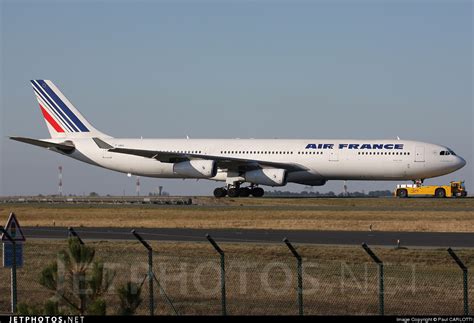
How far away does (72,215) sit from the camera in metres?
47.7

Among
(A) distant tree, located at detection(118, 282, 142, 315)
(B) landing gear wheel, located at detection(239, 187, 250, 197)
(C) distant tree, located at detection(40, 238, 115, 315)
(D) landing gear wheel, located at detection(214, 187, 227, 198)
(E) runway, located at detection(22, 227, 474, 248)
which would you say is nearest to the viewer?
(A) distant tree, located at detection(118, 282, 142, 315)

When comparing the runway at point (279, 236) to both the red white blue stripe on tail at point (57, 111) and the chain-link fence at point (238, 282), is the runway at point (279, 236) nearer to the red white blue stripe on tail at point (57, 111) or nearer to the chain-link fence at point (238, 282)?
the chain-link fence at point (238, 282)

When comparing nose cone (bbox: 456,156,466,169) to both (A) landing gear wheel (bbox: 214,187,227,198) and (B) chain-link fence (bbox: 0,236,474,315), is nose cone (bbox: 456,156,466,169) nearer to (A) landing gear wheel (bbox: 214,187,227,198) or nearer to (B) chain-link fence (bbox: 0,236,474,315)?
(A) landing gear wheel (bbox: 214,187,227,198)

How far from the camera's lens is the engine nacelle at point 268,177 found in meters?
61.4

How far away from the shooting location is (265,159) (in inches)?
2534

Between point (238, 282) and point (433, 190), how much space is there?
2074 inches

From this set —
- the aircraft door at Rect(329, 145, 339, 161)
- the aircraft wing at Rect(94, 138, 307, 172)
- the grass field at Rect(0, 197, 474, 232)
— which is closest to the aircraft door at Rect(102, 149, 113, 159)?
the aircraft wing at Rect(94, 138, 307, 172)

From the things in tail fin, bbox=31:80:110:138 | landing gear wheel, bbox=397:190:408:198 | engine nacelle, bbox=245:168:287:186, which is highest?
tail fin, bbox=31:80:110:138

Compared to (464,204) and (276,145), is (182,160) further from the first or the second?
(464,204)

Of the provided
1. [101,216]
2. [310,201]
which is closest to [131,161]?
[310,201]

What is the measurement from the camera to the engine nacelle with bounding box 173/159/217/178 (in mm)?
61594

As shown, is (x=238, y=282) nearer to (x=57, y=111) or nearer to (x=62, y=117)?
(x=62, y=117)

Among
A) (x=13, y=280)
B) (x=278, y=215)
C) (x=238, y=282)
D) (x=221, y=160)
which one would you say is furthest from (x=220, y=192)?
(x=13, y=280)

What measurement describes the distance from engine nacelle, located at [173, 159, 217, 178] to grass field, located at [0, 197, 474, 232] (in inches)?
230
